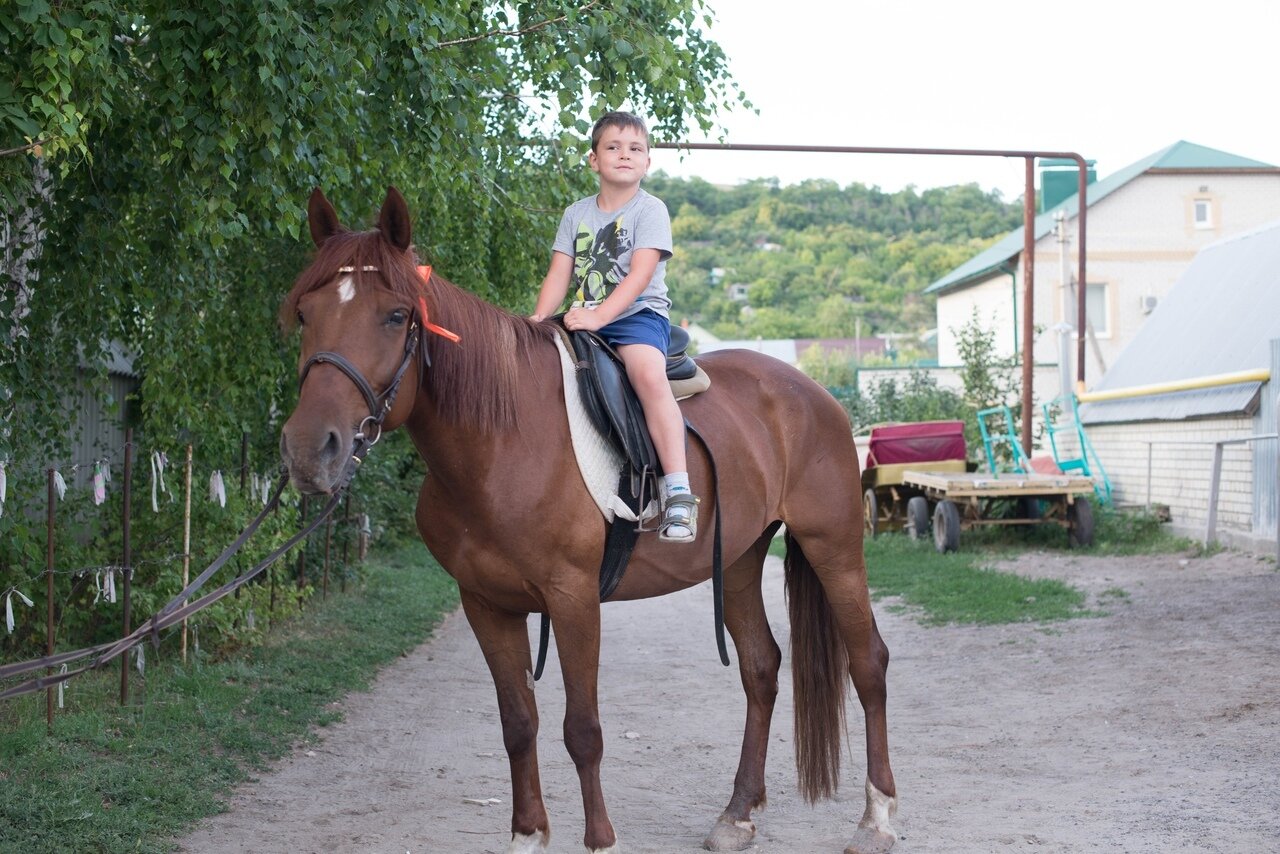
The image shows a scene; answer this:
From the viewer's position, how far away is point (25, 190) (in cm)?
522

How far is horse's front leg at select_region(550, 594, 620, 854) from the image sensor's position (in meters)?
3.94

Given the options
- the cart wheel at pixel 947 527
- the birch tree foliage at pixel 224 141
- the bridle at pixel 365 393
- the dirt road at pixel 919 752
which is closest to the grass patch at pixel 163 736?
the dirt road at pixel 919 752

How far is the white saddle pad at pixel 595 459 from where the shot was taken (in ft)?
13.3

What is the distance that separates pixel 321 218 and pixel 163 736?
3218 millimetres

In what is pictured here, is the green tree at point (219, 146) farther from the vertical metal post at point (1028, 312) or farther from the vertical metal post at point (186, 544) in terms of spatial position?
the vertical metal post at point (1028, 312)

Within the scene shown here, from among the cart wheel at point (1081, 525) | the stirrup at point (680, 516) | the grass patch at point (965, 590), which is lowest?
the grass patch at point (965, 590)

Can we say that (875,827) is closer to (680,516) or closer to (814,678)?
(814,678)

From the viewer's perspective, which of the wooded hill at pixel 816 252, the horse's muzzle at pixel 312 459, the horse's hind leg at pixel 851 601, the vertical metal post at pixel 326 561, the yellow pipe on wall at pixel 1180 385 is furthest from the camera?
the wooded hill at pixel 816 252

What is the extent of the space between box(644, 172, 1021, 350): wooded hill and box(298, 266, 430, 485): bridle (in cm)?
8705

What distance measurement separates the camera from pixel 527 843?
168 inches

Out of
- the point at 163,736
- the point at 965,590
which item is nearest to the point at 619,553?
the point at 163,736

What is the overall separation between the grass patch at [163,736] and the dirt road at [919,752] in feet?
0.67

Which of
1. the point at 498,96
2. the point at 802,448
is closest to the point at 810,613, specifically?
the point at 802,448

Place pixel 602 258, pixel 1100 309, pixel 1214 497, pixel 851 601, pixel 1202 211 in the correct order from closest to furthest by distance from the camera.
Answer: pixel 602 258 → pixel 851 601 → pixel 1214 497 → pixel 1202 211 → pixel 1100 309
